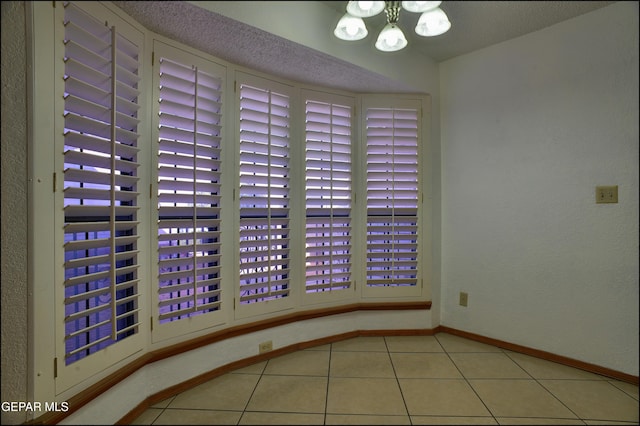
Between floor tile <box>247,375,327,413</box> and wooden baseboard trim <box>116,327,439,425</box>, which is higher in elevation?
wooden baseboard trim <box>116,327,439,425</box>

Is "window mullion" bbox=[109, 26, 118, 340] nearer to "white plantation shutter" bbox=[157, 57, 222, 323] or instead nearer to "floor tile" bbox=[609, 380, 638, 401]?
"white plantation shutter" bbox=[157, 57, 222, 323]

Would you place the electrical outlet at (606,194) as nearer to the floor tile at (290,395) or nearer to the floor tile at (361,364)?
the floor tile at (361,364)

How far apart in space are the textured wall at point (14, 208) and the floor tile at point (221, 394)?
0.60 m

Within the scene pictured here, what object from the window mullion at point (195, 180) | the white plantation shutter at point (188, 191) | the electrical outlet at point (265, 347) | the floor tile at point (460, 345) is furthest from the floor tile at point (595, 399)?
the window mullion at point (195, 180)

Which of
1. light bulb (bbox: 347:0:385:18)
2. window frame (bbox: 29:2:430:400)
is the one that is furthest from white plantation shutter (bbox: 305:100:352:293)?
light bulb (bbox: 347:0:385:18)

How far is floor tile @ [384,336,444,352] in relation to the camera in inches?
74.9

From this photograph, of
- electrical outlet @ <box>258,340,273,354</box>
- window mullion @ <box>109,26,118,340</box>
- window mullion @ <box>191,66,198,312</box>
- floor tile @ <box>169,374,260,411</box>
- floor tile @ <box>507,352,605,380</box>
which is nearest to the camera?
window mullion @ <box>109,26,118,340</box>

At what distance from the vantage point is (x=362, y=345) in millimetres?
1959

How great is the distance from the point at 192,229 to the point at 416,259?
1524 millimetres

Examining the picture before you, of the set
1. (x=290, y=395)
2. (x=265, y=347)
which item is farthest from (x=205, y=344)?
Answer: (x=290, y=395)

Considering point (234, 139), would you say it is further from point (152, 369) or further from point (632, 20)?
point (632, 20)

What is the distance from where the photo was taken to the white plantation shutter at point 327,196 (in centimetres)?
192

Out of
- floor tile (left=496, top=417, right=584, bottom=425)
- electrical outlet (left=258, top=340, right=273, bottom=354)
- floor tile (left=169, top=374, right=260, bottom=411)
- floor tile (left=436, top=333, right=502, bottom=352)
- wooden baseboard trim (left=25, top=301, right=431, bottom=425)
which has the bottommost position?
floor tile (left=496, top=417, right=584, bottom=425)

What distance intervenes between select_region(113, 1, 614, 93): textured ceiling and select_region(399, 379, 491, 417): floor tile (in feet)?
5.84
